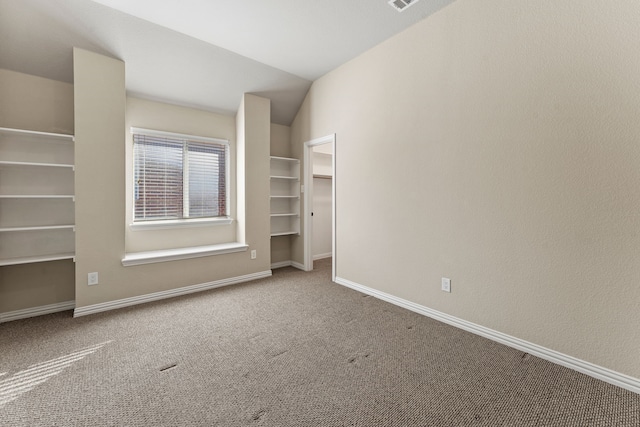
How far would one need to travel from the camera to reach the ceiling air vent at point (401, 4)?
2.48 metres

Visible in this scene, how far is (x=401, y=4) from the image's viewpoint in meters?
2.52

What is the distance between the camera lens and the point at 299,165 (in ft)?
15.0

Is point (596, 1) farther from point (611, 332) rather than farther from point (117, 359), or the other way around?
point (117, 359)

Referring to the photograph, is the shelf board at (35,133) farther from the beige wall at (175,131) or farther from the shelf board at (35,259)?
the shelf board at (35,259)

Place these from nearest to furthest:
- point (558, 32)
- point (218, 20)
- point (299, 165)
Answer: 1. point (558, 32)
2. point (218, 20)
3. point (299, 165)

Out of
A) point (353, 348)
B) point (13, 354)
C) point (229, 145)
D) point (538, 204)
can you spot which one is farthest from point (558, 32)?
point (13, 354)

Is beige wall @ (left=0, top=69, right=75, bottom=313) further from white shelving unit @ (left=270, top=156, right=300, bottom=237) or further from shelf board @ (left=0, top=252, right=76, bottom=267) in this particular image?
white shelving unit @ (left=270, top=156, right=300, bottom=237)

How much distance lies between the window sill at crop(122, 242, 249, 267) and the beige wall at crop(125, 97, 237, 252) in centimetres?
15

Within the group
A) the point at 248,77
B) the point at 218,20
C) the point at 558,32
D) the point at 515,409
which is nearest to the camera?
the point at 515,409

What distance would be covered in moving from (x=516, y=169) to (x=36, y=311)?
4608 millimetres

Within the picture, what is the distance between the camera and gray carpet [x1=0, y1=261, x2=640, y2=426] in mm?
1525

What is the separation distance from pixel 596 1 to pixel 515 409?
2.54 m

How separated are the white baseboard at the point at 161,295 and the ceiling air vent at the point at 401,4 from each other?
3484 millimetres

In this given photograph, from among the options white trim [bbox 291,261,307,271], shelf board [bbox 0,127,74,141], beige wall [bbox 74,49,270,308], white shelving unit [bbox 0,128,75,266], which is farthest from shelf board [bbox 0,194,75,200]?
white trim [bbox 291,261,307,271]
